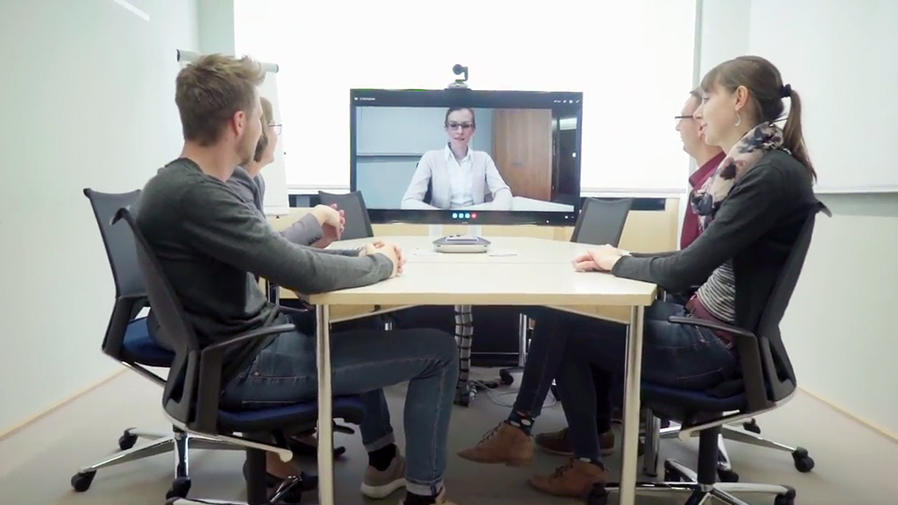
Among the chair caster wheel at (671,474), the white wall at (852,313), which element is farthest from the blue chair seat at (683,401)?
the white wall at (852,313)

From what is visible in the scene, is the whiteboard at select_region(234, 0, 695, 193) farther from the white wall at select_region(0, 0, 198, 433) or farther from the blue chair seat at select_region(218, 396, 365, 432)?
the blue chair seat at select_region(218, 396, 365, 432)

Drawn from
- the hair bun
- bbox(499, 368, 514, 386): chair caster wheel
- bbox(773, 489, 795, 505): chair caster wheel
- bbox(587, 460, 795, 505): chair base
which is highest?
the hair bun

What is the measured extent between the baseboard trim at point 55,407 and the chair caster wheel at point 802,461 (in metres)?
2.72

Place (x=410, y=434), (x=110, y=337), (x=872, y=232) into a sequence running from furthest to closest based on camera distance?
(x=872, y=232) → (x=110, y=337) → (x=410, y=434)

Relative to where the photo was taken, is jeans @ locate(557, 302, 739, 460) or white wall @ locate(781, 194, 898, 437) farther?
white wall @ locate(781, 194, 898, 437)

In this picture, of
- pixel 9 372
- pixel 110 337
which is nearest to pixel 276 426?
pixel 110 337

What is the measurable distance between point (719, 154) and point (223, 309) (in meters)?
1.67

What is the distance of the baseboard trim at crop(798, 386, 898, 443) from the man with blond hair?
72.5 inches

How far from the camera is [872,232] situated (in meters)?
2.46

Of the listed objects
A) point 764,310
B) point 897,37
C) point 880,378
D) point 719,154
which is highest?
point 897,37

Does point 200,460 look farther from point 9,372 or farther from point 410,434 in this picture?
point 410,434

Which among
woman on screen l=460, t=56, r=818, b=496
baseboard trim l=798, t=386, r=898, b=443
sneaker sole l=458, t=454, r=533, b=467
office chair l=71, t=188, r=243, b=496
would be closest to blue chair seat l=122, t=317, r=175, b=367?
office chair l=71, t=188, r=243, b=496

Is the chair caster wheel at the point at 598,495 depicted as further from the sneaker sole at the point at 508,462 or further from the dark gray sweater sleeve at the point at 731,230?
the dark gray sweater sleeve at the point at 731,230

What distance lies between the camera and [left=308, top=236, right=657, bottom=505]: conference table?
1.25m
